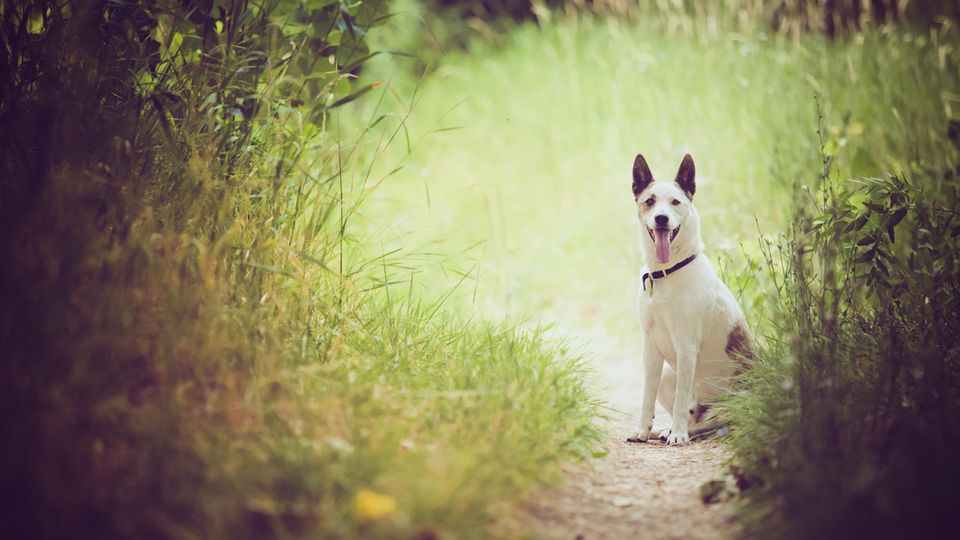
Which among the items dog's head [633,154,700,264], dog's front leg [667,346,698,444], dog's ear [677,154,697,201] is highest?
dog's ear [677,154,697,201]

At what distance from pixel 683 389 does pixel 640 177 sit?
1.09m

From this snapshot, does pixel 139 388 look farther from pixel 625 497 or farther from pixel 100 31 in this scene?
pixel 625 497

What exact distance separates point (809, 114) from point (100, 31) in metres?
5.22

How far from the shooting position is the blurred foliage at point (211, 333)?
1.80 metres

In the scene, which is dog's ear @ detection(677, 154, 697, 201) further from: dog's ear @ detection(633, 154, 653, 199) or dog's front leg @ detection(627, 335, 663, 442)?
dog's front leg @ detection(627, 335, 663, 442)

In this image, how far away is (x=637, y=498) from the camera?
2471 mm

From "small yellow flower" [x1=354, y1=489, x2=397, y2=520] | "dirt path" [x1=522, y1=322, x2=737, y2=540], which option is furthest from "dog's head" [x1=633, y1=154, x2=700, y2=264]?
"small yellow flower" [x1=354, y1=489, x2=397, y2=520]

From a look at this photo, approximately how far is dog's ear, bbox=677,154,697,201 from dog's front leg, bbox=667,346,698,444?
0.82 meters

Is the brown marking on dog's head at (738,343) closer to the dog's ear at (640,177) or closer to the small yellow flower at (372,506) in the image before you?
the dog's ear at (640,177)

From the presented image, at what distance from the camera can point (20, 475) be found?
66.0 inches

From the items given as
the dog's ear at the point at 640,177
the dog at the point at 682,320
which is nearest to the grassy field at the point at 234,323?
the dog at the point at 682,320

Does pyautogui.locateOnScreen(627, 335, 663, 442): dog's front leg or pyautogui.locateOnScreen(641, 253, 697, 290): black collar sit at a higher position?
pyautogui.locateOnScreen(641, 253, 697, 290): black collar

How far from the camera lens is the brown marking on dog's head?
3449 mm

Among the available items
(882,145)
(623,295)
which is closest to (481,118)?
(623,295)
